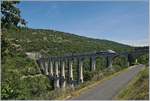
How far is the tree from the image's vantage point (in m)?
31.1

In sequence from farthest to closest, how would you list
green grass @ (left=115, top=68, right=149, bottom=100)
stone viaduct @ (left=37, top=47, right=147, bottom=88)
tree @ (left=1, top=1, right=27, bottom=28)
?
stone viaduct @ (left=37, top=47, right=147, bottom=88), tree @ (left=1, top=1, right=27, bottom=28), green grass @ (left=115, top=68, right=149, bottom=100)

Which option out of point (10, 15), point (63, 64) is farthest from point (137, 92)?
point (63, 64)

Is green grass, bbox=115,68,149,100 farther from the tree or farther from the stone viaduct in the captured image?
the stone viaduct

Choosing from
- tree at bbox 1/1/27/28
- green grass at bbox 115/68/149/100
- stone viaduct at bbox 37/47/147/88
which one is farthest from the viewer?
stone viaduct at bbox 37/47/147/88

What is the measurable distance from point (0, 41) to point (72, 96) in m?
8.70

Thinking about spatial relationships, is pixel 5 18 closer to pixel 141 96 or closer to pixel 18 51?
pixel 18 51

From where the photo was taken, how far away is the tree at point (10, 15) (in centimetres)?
3108

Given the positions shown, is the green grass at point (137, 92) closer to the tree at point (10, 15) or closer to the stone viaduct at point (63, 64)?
the tree at point (10, 15)

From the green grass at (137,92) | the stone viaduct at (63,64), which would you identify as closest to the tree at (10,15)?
the green grass at (137,92)

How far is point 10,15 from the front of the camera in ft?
103

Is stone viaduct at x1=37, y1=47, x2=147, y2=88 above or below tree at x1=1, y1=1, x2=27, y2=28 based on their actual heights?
below

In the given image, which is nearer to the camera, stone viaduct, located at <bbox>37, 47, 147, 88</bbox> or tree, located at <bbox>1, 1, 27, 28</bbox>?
tree, located at <bbox>1, 1, 27, 28</bbox>

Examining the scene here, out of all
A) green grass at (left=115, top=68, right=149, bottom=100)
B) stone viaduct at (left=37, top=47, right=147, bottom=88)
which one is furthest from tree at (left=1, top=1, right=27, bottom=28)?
stone viaduct at (left=37, top=47, right=147, bottom=88)

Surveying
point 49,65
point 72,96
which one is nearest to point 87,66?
point 49,65
